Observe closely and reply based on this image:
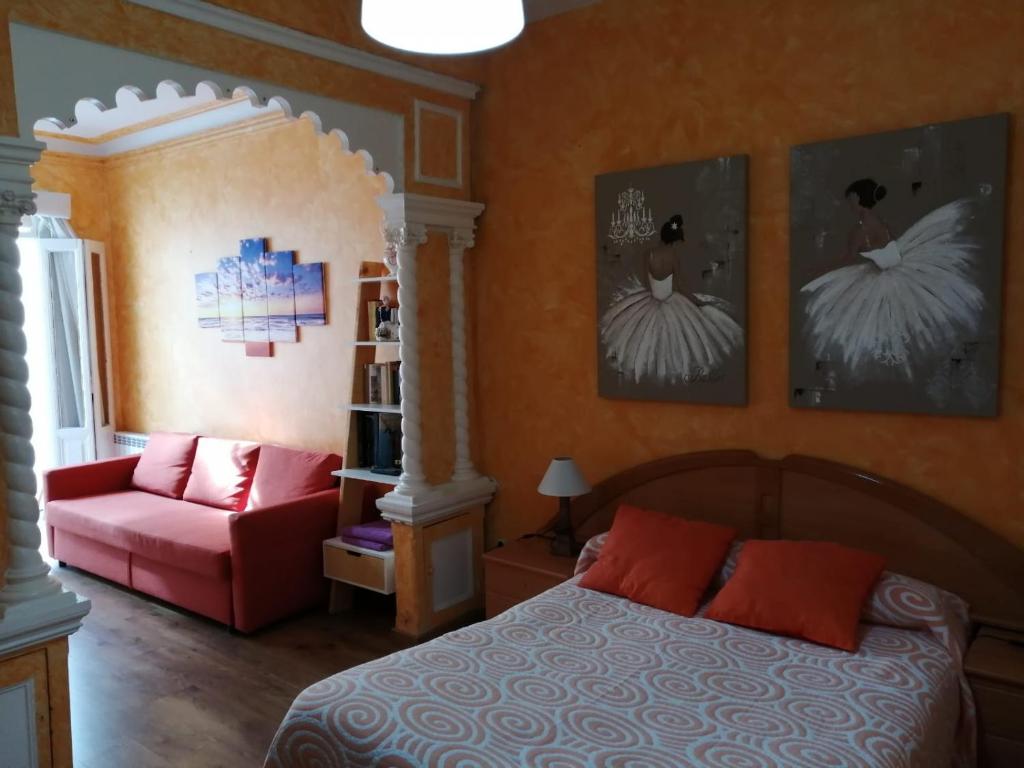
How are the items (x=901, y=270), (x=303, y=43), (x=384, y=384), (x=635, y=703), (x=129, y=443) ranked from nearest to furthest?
(x=635, y=703), (x=901, y=270), (x=303, y=43), (x=384, y=384), (x=129, y=443)

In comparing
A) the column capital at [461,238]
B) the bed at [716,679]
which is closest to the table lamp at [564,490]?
the bed at [716,679]

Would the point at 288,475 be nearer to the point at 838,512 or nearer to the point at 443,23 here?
the point at 838,512

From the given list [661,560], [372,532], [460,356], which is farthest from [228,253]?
[661,560]

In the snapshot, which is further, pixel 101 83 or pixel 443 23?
pixel 101 83

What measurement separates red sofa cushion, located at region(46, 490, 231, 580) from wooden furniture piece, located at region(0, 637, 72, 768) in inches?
53.4

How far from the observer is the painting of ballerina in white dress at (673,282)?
10.3ft

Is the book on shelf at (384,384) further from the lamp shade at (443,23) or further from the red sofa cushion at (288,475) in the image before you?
the lamp shade at (443,23)

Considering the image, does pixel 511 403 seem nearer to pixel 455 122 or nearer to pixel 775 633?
pixel 455 122

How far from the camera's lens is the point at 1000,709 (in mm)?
2283

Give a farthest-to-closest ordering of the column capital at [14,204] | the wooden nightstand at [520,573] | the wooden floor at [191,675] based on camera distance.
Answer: the wooden nightstand at [520,573] → the wooden floor at [191,675] → the column capital at [14,204]

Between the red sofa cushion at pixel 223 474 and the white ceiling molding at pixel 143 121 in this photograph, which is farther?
the red sofa cushion at pixel 223 474

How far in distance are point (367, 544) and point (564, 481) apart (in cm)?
123

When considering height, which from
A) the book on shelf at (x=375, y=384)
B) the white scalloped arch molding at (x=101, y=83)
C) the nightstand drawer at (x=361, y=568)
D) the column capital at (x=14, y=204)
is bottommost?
the nightstand drawer at (x=361, y=568)

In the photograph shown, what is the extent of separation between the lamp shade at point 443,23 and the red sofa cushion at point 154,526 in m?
3.08
